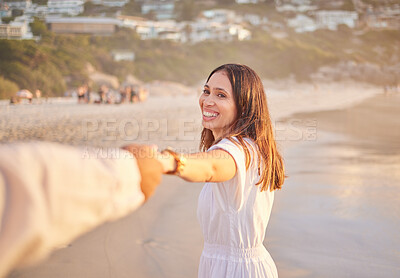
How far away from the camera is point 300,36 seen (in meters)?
61.8

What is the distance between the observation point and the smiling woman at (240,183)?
4.60ft

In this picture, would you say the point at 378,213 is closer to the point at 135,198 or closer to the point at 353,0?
the point at 135,198

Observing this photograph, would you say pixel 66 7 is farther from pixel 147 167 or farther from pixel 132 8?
pixel 147 167

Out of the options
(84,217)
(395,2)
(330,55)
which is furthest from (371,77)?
(84,217)

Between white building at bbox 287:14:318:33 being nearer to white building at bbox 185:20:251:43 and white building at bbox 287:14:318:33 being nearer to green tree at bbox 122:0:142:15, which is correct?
white building at bbox 185:20:251:43

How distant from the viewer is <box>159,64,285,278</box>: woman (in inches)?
55.2

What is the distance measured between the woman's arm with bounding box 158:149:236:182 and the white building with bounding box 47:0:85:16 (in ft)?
113

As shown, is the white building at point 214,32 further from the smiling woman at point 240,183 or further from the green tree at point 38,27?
the smiling woman at point 240,183

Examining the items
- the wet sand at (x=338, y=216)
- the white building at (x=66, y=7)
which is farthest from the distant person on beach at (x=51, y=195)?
the white building at (x=66, y=7)

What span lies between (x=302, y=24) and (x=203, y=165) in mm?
69979

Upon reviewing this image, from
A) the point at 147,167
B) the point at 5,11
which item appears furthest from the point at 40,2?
the point at 147,167

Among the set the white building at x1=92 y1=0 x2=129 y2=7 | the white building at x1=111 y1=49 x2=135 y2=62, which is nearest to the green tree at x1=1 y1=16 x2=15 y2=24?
the white building at x1=111 y1=49 x2=135 y2=62

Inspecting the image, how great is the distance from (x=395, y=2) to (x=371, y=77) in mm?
25744

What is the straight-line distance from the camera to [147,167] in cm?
86
